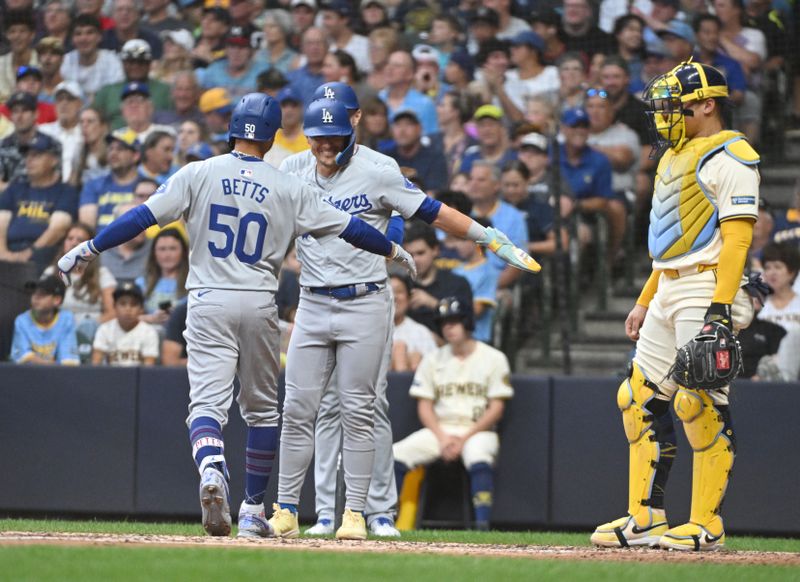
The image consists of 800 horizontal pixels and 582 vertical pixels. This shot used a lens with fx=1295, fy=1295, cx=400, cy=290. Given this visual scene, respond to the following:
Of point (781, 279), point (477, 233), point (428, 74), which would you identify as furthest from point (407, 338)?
point (477, 233)

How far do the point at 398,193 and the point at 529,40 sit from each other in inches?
235

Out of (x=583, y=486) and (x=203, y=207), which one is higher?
(x=203, y=207)

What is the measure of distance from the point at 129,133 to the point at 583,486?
18.8ft

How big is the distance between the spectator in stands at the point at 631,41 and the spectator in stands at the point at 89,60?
5.09 meters

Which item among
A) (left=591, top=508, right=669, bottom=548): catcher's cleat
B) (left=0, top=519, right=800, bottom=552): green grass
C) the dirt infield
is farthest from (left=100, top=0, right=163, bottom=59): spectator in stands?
(left=591, top=508, right=669, bottom=548): catcher's cleat

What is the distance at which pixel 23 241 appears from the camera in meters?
11.7

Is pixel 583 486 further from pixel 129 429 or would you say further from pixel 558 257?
pixel 129 429

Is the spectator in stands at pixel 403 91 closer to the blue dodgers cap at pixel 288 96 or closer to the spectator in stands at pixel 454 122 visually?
the spectator in stands at pixel 454 122

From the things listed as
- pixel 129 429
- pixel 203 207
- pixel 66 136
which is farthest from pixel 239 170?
pixel 66 136

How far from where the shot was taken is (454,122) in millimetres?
11867

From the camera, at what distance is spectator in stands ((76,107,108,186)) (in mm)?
12250

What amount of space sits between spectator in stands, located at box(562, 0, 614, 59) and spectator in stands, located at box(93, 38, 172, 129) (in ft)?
13.1

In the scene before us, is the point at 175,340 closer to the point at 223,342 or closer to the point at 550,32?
the point at 223,342

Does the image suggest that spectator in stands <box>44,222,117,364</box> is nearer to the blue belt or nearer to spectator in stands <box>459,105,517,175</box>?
spectator in stands <box>459,105,517,175</box>
